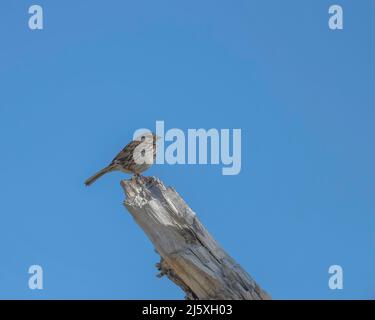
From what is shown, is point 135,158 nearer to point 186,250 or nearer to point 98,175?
point 98,175

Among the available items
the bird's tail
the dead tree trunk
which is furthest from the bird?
the dead tree trunk

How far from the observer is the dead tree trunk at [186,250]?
7949 millimetres

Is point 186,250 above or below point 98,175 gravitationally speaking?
below

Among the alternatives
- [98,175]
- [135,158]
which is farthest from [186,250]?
[98,175]

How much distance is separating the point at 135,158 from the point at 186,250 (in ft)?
7.52

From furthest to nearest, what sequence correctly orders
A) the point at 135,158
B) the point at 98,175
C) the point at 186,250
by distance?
the point at 98,175
the point at 135,158
the point at 186,250

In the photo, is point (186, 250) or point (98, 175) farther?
point (98, 175)

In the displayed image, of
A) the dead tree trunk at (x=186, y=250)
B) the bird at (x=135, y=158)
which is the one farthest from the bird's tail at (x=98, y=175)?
the dead tree trunk at (x=186, y=250)

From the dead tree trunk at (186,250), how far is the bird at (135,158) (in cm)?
153

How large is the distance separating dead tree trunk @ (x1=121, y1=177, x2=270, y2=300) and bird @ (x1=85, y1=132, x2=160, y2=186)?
1534mm

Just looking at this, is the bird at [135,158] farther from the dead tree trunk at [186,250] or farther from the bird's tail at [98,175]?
the dead tree trunk at [186,250]

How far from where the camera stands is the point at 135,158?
10062mm

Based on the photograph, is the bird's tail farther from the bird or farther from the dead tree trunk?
the dead tree trunk
